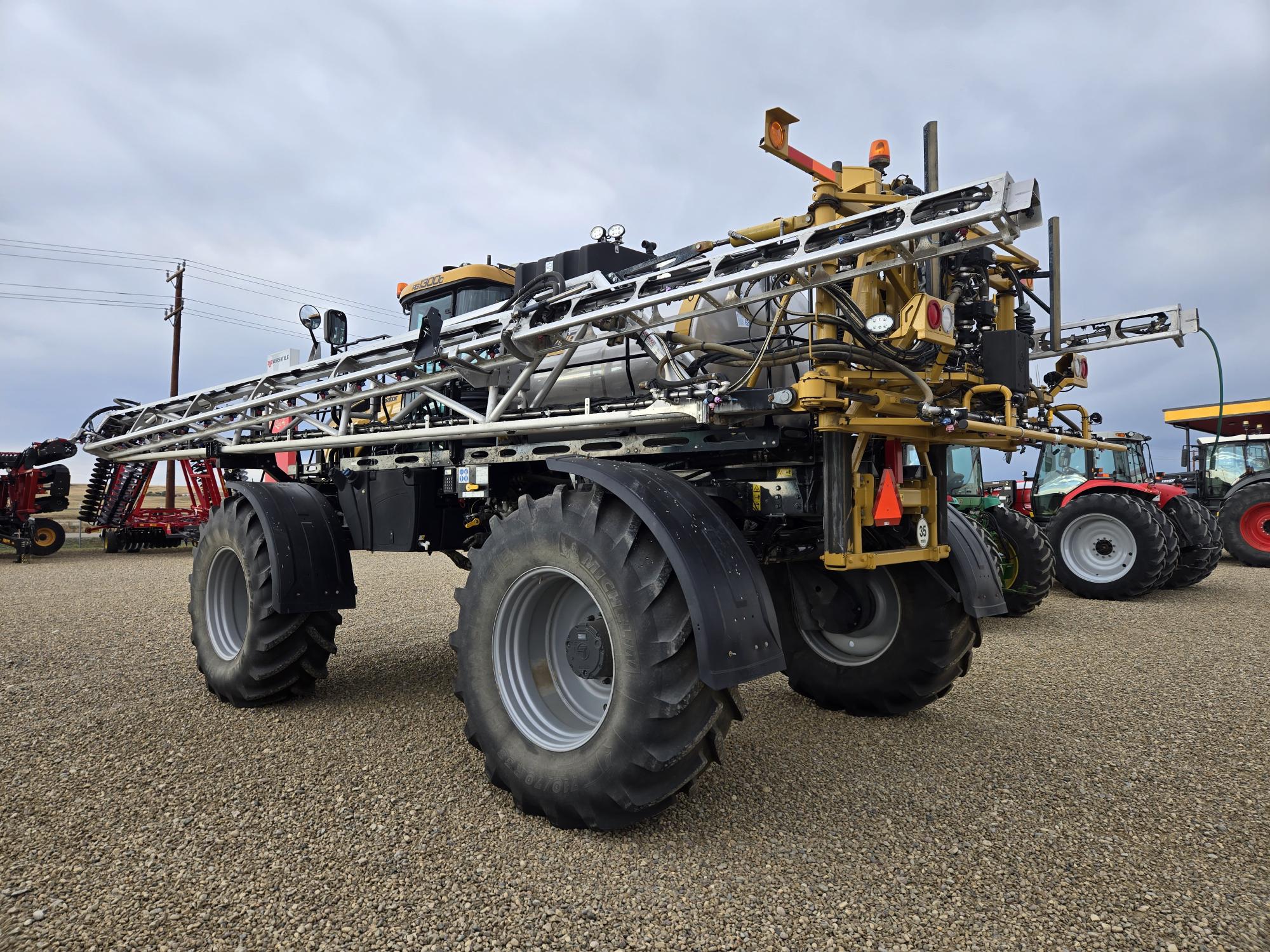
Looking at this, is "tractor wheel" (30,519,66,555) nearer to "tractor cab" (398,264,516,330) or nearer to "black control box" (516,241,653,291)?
"tractor cab" (398,264,516,330)

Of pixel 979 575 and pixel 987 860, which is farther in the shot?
pixel 979 575

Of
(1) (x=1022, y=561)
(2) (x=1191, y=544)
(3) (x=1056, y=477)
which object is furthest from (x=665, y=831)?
→ (3) (x=1056, y=477)

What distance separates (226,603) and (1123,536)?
30.4 ft

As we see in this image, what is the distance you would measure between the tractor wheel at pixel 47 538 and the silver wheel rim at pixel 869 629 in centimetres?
1571

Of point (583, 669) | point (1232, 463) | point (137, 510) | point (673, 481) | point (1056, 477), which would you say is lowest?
point (583, 669)

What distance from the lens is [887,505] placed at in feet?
11.1

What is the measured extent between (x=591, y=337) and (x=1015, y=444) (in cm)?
214

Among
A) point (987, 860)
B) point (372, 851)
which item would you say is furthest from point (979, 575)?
point (372, 851)

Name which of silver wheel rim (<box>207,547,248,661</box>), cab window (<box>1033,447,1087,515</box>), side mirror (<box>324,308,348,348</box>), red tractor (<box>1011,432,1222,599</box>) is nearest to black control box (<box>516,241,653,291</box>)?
side mirror (<box>324,308,348,348</box>)

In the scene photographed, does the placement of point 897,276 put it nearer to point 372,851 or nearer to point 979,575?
point 979,575

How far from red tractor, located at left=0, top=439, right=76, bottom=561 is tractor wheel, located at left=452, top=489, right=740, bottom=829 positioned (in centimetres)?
1425

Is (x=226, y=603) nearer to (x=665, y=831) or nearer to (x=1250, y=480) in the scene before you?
(x=665, y=831)

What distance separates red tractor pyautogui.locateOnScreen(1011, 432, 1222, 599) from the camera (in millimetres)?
8812

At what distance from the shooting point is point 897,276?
345 cm
